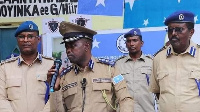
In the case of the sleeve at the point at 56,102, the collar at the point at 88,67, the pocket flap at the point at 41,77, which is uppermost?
the collar at the point at 88,67

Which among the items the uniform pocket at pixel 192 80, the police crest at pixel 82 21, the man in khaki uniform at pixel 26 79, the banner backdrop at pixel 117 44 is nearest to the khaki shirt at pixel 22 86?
the man in khaki uniform at pixel 26 79

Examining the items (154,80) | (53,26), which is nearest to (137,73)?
(154,80)

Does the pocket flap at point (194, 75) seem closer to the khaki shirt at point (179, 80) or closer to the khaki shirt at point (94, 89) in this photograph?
the khaki shirt at point (179, 80)

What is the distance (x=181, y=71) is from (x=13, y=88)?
68.7 inches

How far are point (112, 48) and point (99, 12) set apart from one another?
0.74 meters

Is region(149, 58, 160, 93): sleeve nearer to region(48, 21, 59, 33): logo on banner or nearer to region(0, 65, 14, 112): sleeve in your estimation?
region(0, 65, 14, 112): sleeve

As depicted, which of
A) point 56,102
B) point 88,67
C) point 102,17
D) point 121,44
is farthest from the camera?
point 102,17

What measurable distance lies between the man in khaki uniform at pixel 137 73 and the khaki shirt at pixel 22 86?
147cm

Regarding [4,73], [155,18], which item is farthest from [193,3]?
[4,73]

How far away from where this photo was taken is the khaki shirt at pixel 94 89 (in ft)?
11.5

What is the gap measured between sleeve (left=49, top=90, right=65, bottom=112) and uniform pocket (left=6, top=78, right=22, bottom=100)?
1.56 ft

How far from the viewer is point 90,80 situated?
3.59 meters

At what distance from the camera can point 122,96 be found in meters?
3.53

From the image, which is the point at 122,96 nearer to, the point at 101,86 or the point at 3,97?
the point at 101,86
